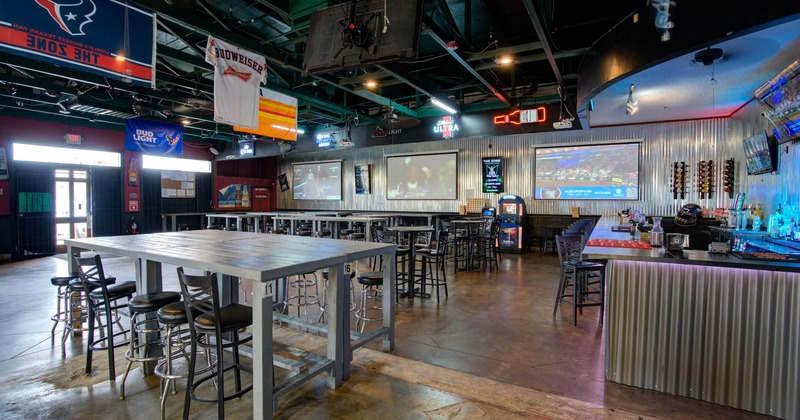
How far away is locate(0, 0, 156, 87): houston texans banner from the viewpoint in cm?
306

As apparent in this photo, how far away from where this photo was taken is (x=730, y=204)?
7613mm

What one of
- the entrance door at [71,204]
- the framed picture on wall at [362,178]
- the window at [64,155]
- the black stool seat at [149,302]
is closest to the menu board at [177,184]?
the window at [64,155]

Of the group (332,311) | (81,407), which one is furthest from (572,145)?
(81,407)

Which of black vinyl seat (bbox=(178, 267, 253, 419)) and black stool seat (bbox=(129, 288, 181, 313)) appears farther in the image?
black stool seat (bbox=(129, 288, 181, 313))

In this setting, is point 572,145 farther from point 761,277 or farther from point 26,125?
point 26,125

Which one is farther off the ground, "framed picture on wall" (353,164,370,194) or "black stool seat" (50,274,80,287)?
"framed picture on wall" (353,164,370,194)

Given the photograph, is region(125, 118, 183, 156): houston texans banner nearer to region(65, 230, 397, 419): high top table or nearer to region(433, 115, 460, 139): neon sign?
region(65, 230, 397, 419): high top table

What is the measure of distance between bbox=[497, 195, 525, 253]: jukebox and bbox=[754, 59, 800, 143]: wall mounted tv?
5276 millimetres

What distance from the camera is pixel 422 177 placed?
460 inches

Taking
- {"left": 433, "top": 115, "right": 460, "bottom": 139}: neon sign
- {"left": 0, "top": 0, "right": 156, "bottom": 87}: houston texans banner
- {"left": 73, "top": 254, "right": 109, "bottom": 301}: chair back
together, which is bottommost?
{"left": 73, "top": 254, "right": 109, "bottom": 301}: chair back

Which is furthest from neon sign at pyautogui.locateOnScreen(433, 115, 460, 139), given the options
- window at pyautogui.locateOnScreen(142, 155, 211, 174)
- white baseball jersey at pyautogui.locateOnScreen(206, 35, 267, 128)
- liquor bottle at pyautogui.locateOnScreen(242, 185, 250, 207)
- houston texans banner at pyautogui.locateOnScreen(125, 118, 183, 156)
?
window at pyautogui.locateOnScreen(142, 155, 211, 174)

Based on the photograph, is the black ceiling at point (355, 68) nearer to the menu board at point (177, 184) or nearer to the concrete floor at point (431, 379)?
the menu board at point (177, 184)

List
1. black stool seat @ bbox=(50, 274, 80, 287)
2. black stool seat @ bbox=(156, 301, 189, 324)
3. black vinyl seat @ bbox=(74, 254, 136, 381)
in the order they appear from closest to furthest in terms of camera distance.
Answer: black stool seat @ bbox=(156, 301, 189, 324) < black vinyl seat @ bbox=(74, 254, 136, 381) < black stool seat @ bbox=(50, 274, 80, 287)

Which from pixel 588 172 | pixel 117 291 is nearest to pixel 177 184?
pixel 117 291
